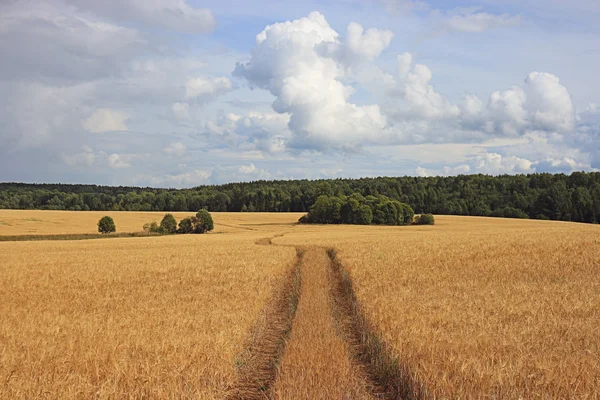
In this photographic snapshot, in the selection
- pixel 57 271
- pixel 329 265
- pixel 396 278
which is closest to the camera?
pixel 396 278

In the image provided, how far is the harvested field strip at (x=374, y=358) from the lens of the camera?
316 inches

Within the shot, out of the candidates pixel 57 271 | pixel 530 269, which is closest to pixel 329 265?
pixel 530 269

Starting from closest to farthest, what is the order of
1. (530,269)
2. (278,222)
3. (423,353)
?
(423,353) → (530,269) → (278,222)

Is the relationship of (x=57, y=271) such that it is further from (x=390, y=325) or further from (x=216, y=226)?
(x=216, y=226)

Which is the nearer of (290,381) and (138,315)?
(290,381)

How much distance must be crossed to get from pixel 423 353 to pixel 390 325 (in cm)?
227

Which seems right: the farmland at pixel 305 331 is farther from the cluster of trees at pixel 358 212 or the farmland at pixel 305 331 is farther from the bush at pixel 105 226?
the cluster of trees at pixel 358 212

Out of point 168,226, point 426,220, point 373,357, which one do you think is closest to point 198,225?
point 168,226

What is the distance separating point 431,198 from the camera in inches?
4948

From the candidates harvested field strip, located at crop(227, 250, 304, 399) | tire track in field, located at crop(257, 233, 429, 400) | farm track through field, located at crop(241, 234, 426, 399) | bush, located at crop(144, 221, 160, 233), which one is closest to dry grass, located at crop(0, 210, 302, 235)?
bush, located at crop(144, 221, 160, 233)

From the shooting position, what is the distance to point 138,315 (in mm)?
12719

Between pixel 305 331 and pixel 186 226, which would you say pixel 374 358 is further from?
pixel 186 226

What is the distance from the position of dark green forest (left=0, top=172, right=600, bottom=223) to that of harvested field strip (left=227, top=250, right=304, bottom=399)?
325 feet

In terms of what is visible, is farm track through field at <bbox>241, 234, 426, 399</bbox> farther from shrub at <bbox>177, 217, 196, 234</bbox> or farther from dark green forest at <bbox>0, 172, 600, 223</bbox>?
dark green forest at <bbox>0, 172, 600, 223</bbox>
